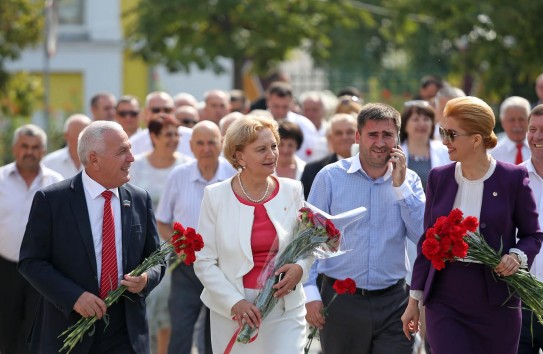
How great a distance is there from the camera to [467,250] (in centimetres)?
773

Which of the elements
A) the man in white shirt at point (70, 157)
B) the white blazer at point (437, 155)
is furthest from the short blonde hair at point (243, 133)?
the man in white shirt at point (70, 157)

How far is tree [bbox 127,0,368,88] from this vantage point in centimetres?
2528

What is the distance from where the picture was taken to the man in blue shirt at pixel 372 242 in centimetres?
872

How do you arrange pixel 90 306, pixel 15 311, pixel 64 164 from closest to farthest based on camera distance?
pixel 90 306 → pixel 15 311 → pixel 64 164

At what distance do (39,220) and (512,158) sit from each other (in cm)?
511

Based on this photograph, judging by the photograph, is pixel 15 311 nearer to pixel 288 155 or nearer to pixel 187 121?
pixel 288 155

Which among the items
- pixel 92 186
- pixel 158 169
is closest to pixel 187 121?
pixel 158 169

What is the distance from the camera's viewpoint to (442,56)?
42.8 m

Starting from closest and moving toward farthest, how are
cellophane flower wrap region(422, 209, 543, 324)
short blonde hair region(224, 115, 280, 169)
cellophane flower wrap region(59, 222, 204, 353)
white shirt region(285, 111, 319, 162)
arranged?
cellophane flower wrap region(422, 209, 543, 324), cellophane flower wrap region(59, 222, 204, 353), short blonde hair region(224, 115, 280, 169), white shirt region(285, 111, 319, 162)

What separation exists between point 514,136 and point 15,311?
4613 mm

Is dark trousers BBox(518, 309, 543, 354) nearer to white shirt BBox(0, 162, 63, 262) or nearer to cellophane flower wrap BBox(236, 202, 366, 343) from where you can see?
cellophane flower wrap BBox(236, 202, 366, 343)

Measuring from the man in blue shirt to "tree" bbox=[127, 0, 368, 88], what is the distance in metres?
16.4

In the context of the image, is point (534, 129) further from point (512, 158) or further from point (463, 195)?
point (512, 158)

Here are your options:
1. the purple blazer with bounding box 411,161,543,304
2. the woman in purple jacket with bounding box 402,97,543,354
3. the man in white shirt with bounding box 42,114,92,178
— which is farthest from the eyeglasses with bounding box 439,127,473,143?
the man in white shirt with bounding box 42,114,92,178
